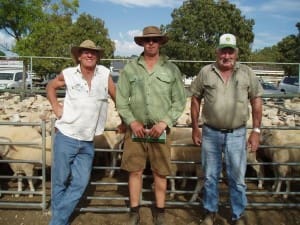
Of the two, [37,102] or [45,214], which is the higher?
[37,102]

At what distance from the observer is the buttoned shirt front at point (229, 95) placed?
450cm

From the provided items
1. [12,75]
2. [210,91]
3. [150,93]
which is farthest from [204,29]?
[150,93]

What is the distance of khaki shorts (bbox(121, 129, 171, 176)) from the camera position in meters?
4.52

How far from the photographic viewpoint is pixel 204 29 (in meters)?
30.7

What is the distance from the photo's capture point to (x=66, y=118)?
4.52 meters

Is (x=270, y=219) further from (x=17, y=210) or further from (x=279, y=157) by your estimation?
(x=17, y=210)

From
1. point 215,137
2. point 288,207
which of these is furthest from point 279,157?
point 215,137

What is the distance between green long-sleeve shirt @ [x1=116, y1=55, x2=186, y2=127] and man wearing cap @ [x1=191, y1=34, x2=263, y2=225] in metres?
0.35

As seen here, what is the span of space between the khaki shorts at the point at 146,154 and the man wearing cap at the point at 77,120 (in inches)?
17.5

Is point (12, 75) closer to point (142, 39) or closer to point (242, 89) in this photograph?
point (142, 39)

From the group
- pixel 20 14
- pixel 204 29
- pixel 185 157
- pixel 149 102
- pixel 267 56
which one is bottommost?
pixel 185 157

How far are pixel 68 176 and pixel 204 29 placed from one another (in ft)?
89.9

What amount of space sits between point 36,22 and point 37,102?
778cm

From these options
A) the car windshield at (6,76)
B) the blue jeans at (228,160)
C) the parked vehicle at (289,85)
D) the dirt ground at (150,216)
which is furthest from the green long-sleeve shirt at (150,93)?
the parked vehicle at (289,85)
